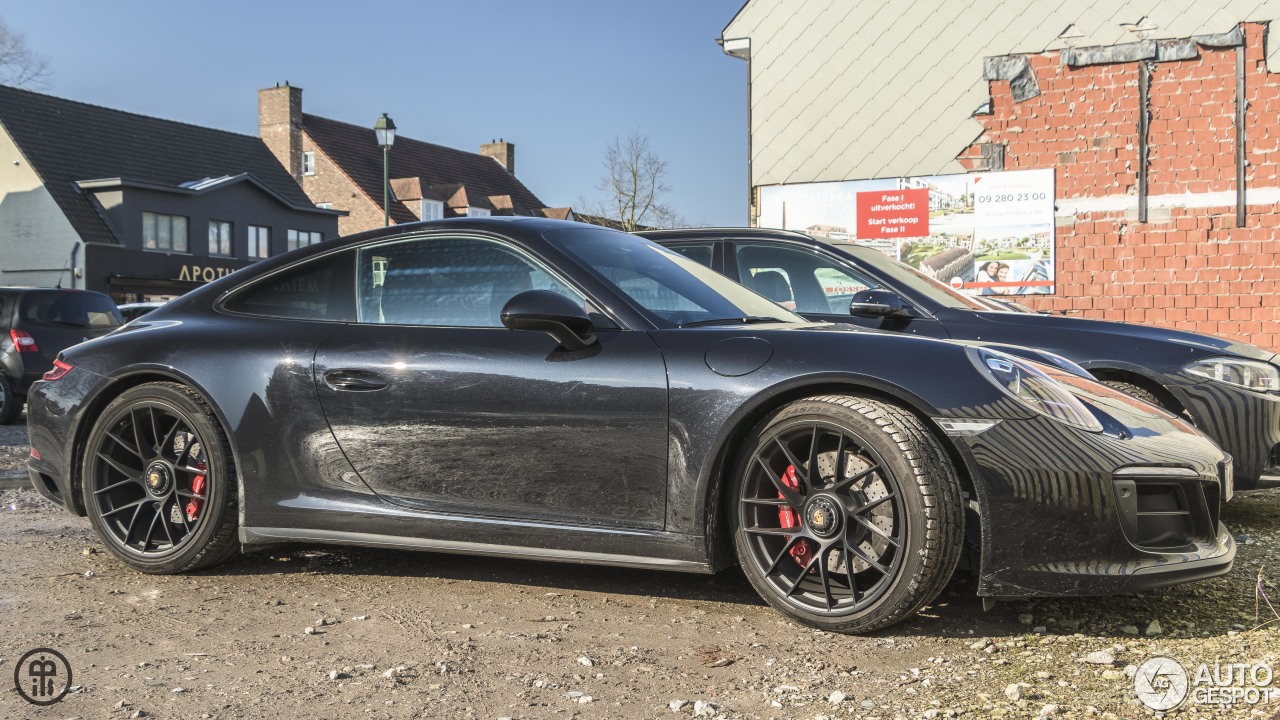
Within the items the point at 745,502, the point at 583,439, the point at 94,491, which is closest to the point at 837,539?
the point at 745,502

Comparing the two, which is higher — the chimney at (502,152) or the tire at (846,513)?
the chimney at (502,152)

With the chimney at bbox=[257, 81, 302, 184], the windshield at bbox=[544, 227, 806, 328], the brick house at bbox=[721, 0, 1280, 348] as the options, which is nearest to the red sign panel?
the brick house at bbox=[721, 0, 1280, 348]

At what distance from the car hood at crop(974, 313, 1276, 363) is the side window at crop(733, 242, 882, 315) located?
71cm

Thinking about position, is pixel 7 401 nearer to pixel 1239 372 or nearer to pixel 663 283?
pixel 663 283

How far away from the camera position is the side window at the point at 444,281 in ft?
14.1

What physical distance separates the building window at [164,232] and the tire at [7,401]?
2685cm

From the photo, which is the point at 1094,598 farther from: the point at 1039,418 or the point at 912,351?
the point at 912,351

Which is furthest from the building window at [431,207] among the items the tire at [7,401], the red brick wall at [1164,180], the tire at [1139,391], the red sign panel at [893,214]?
the tire at [1139,391]

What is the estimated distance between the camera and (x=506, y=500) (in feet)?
13.3

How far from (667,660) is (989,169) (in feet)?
39.8

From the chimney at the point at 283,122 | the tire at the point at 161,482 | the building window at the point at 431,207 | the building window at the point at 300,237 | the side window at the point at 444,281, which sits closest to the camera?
the side window at the point at 444,281

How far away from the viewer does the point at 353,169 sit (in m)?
51.8

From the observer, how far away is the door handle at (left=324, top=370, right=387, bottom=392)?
4.27m

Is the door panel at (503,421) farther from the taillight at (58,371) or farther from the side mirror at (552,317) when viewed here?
the taillight at (58,371)
